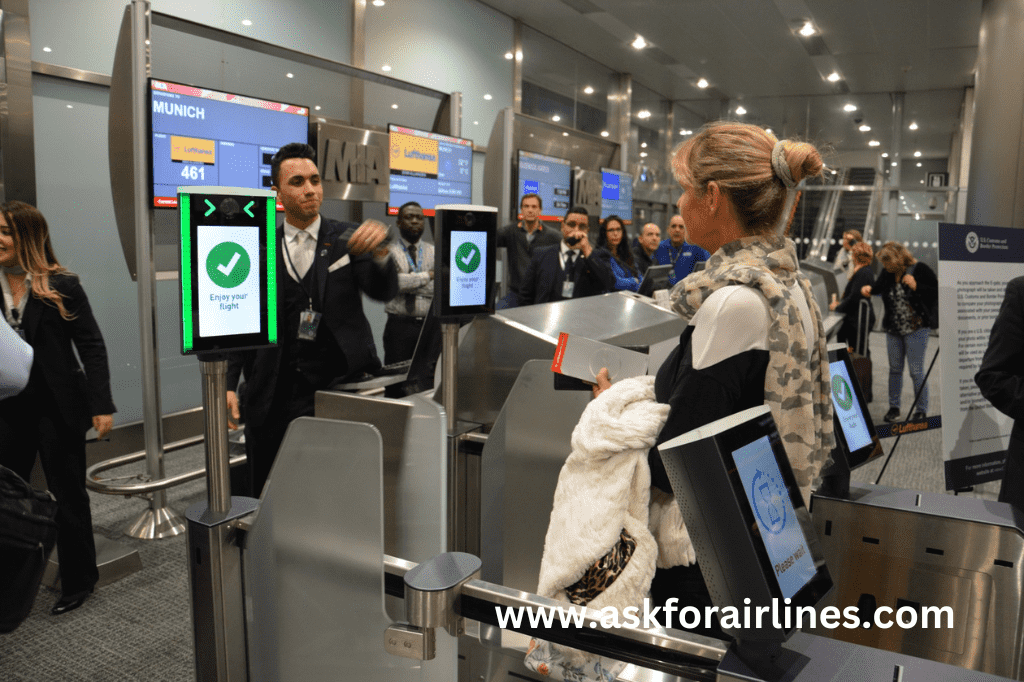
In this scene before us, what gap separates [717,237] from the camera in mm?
1311

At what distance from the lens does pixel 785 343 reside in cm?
117

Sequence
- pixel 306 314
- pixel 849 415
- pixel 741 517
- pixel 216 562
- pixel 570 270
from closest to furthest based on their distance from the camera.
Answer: pixel 741 517
pixel 216 562
pixel 849 415
pixel 306 314
pixel 570 270

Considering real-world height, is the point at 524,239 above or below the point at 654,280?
above

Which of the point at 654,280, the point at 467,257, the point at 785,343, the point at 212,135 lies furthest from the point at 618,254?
the point at 785,343

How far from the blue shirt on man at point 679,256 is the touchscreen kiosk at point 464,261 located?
3261mm

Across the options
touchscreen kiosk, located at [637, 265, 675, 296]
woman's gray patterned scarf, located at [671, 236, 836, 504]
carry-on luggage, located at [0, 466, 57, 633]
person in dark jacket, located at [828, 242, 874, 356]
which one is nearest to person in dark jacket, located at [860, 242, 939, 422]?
person in dark jacket, located at [828, 242, 874, 356]

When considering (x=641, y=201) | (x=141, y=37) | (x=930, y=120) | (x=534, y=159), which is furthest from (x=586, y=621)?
(x=930, y=120)

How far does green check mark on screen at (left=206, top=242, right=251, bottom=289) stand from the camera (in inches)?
54.0

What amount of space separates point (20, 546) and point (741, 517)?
3.51 ft

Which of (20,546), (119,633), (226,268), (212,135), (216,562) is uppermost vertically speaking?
(212,135)

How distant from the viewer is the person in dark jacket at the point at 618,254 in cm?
587

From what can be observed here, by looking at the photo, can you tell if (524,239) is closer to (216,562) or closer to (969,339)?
(969,339)

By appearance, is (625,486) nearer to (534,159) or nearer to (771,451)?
(771,451)

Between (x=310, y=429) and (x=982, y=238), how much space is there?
2.65 meters
